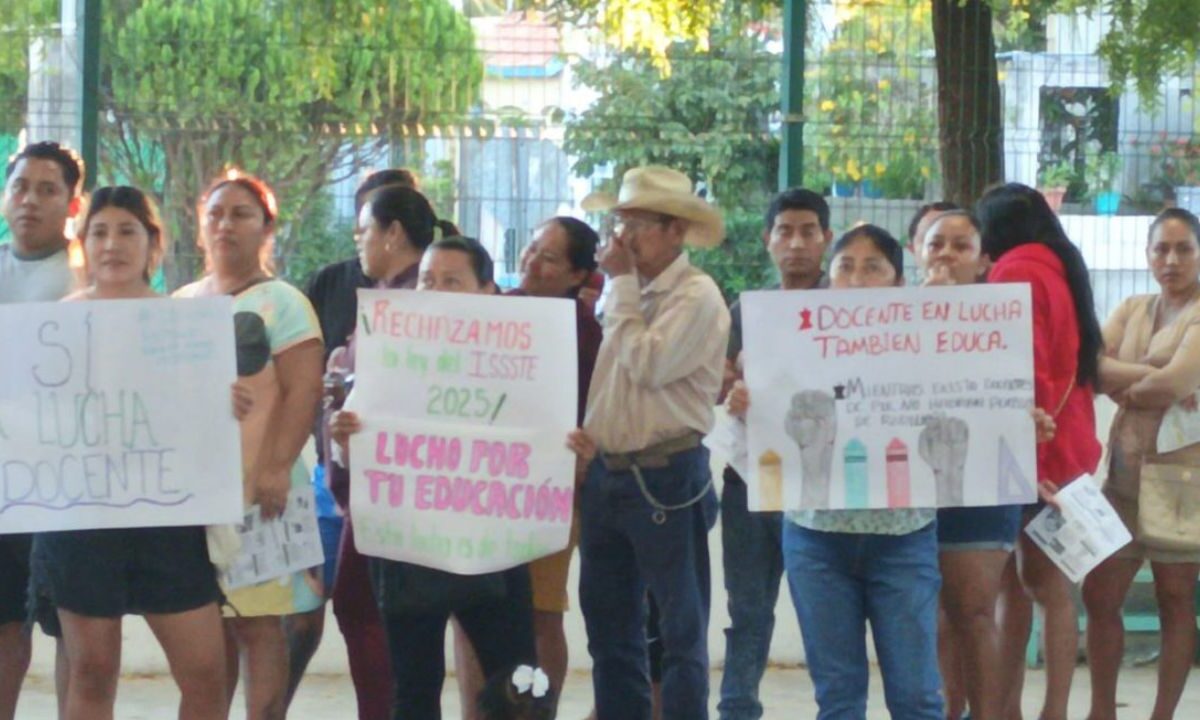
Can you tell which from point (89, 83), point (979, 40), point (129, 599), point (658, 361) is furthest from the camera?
→ point (979, 40)

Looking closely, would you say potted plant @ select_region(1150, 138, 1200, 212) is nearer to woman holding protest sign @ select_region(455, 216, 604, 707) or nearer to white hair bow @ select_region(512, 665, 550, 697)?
woman holding protest sign @ select_region(455, 216, 604, 707)

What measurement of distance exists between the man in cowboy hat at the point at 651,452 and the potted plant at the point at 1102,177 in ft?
9.10

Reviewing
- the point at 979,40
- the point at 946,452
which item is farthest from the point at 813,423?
the point at 979,40

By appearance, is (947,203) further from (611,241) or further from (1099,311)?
(611,241)

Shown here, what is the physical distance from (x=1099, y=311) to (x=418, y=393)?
3522 millimetres

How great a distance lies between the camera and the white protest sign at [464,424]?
18.5 feet

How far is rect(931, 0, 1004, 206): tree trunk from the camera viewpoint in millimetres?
7957

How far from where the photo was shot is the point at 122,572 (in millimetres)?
5246

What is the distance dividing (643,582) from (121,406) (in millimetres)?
1643

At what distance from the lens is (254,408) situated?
5.57m

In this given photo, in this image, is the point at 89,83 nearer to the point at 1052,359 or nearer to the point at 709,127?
the point at 709,127

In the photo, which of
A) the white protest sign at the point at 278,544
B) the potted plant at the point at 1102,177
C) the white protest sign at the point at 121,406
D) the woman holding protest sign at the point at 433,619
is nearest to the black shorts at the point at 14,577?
the white protest sign at the point at 121,406

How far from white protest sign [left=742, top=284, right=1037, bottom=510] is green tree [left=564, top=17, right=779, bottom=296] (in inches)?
81.1

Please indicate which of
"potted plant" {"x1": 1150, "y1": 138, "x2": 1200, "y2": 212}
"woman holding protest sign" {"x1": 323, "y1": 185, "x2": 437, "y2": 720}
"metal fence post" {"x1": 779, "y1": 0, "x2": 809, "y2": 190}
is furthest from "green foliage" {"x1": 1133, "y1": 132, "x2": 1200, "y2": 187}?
"woman holding protest sign" {"x1": 323, "y1": 185, "x2": 437, "y2": 720}
